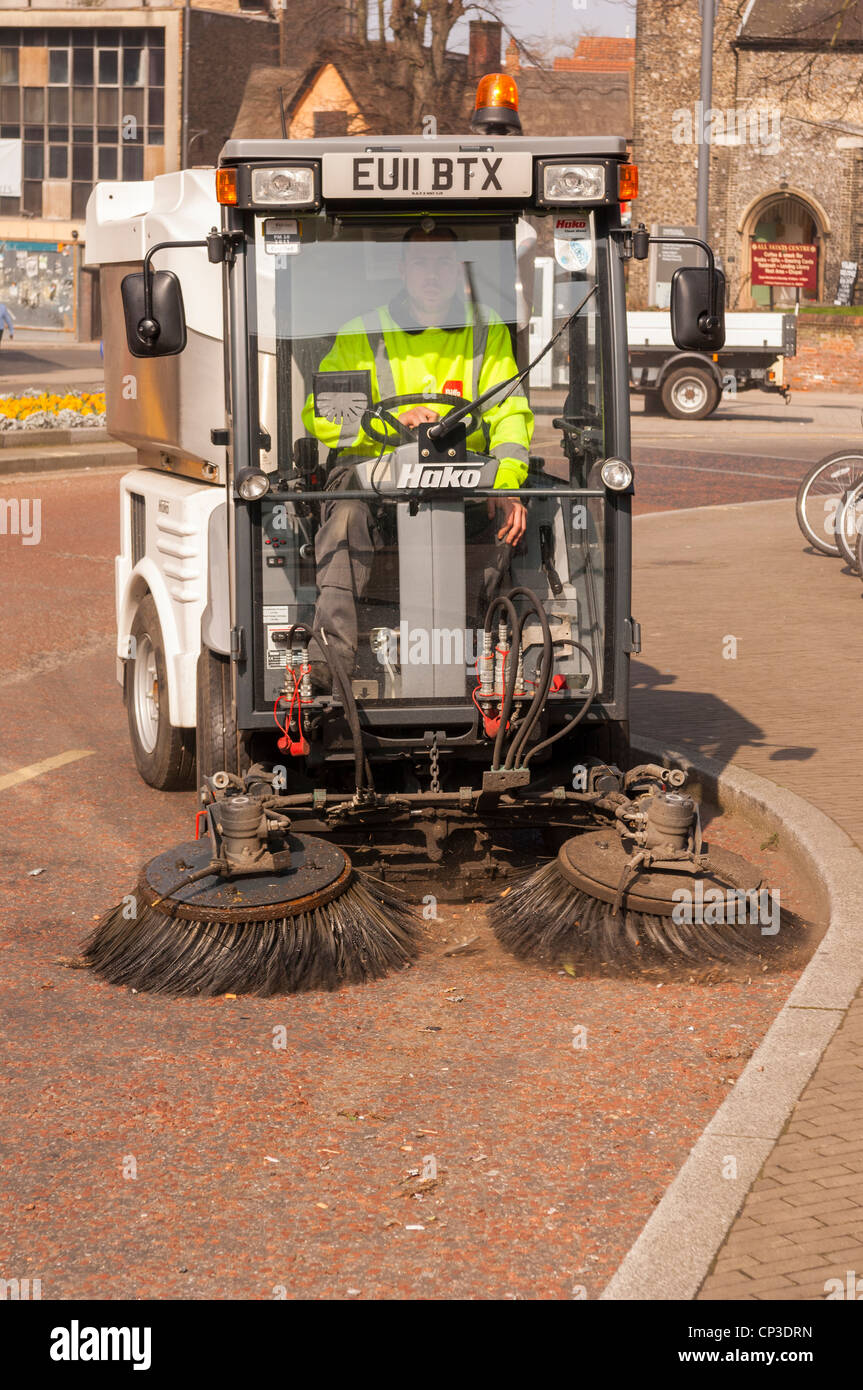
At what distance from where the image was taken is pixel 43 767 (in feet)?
27.0

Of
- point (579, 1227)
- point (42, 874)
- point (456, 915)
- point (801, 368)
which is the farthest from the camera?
point (801, 368)

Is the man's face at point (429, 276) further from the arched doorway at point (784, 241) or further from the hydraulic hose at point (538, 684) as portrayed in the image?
the arched doorway at point (784, 241)

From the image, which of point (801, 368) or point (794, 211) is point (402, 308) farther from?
point (794, 211)

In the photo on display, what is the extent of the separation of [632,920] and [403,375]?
2.00m

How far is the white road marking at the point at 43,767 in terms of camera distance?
7957 millimetres

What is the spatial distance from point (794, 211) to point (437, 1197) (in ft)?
170

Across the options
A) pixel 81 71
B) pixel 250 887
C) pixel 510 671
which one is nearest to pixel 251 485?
pixel 510 671

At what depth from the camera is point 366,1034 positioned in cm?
500

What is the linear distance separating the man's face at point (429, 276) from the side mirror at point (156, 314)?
2.62ft

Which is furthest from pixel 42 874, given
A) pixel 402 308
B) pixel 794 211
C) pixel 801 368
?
pixel 794 211

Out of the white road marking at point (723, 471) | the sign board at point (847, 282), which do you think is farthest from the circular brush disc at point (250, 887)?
the sign board at point (847, 282)

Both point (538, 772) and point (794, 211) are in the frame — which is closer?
point (538, 772)

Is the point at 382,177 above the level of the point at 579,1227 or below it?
above

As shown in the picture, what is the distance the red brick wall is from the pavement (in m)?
33.8
